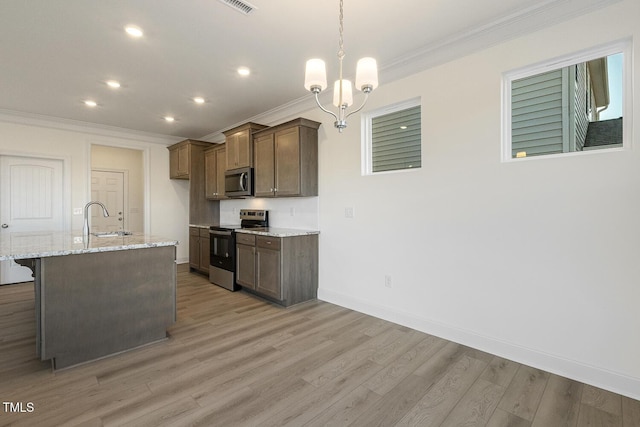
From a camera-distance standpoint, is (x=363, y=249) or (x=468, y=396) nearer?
(x=468, y=396)

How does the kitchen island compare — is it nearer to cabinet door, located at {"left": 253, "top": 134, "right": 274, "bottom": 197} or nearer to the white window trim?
cabinet door, located at {"left": 253, "top": 134, "right": 274, "bottom": 197}

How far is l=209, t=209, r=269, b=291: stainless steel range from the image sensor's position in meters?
4.35

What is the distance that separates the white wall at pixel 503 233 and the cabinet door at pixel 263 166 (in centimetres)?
120

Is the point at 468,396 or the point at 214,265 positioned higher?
the point at 214,265

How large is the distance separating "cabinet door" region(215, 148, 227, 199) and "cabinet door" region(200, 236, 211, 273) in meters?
0.76

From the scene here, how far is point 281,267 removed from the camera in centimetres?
358

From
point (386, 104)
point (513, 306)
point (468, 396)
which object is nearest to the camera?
point (468, 396)

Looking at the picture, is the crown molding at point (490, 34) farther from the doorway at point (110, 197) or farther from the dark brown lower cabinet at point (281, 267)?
the doorway at point (110, 197)

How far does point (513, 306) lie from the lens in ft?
7.89

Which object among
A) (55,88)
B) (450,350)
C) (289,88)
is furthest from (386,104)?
(55,88)

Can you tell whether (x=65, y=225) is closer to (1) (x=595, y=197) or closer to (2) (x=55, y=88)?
(2) (x=55, y=88)

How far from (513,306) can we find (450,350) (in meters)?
0.62

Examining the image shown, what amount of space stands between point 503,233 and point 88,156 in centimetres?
627

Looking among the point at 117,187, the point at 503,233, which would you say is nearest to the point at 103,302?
the point at 503,233
